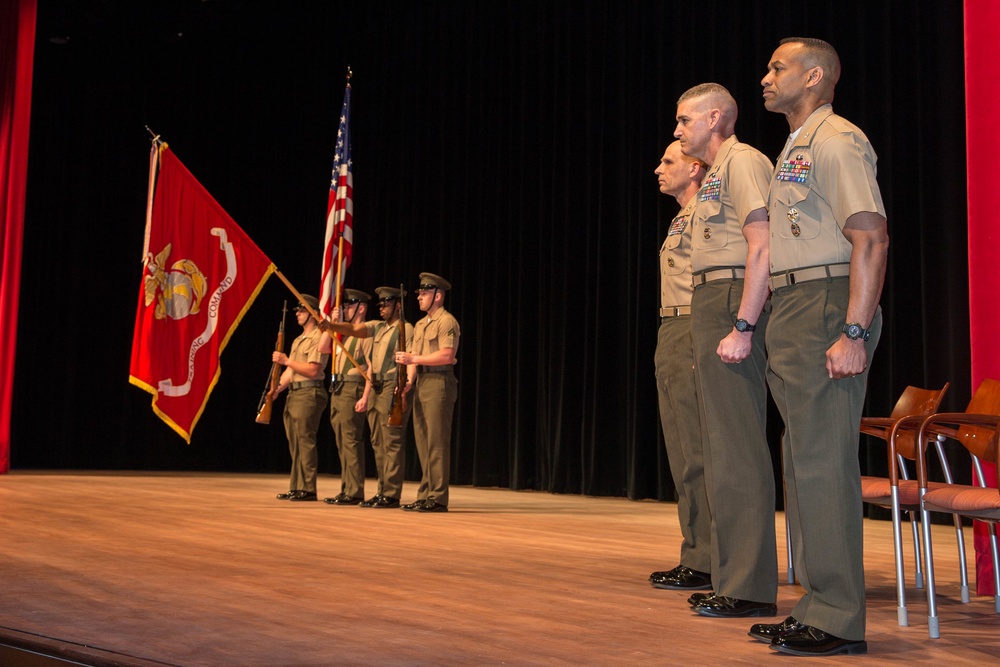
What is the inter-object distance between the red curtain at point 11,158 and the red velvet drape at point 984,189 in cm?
774

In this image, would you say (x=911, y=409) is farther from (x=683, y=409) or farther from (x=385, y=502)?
(x=385, y=502)

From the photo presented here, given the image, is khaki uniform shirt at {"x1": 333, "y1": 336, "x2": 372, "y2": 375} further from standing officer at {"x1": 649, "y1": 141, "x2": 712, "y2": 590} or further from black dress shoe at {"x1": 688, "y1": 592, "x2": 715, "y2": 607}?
black dress shoe at {"x1": 688, "y1": 592, "x2": 715, "y2": 607}

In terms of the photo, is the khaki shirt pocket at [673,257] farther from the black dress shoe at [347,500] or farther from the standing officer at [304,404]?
the standing officer at [304,404]

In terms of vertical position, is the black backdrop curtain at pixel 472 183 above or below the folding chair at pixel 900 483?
above

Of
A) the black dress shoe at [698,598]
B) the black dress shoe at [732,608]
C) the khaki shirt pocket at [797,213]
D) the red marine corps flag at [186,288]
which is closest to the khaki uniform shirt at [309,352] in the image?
the red marine corps flag at [186,288]

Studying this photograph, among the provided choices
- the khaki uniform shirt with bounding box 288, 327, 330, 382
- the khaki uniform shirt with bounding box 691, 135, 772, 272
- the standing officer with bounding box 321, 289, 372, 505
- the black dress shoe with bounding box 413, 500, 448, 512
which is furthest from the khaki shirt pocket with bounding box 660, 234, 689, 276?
the khaki uniform shirt with bounding box 288, 327, 330, 382

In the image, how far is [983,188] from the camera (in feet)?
11.7

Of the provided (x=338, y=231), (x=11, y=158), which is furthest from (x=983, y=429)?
(x=11, y=158)

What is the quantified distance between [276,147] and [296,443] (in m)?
5.14

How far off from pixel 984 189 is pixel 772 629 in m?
1.91

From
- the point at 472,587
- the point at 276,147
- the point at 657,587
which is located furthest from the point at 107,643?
the point at 276,147

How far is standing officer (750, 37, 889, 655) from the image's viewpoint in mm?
2326

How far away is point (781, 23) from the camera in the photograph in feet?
24.3

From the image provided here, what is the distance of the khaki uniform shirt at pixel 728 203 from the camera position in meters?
2.78
